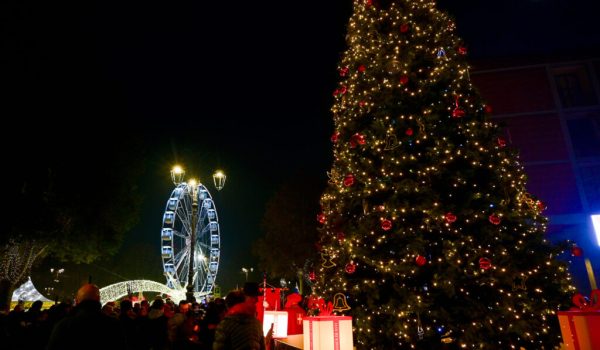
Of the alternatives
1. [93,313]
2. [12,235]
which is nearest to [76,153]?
[12,235]

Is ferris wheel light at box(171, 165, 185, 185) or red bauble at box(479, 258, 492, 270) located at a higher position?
ferris wheel light at box(171, 165, 185, 185)

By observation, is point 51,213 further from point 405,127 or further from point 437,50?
point 437,50

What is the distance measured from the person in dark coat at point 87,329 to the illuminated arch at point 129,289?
2658 centimetres

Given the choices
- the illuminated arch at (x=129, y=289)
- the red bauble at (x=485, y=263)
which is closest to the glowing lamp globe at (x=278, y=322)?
the red bauble at (x=485, y=263)

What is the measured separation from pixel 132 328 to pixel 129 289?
22133 mm

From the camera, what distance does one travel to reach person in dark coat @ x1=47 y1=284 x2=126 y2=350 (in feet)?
11.7

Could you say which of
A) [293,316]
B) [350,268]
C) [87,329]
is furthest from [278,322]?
[87,329]

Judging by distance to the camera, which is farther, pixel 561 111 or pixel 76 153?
pixel 561 111

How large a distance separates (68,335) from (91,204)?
51.5 ft

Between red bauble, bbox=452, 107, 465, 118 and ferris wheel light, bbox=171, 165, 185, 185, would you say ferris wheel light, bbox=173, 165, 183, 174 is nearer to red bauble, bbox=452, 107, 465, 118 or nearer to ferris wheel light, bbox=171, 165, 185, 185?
ferris wheel light, bbox=171, 165, 185, 185

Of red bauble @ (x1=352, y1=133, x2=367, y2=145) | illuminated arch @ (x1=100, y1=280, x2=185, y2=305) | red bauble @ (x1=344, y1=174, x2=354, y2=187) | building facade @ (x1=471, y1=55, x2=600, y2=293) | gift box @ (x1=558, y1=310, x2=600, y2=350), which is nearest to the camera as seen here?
gift box @ (x1=558, y1=310, x2=600, y2=350)

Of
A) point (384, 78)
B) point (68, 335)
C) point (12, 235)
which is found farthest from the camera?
point (12, 235)

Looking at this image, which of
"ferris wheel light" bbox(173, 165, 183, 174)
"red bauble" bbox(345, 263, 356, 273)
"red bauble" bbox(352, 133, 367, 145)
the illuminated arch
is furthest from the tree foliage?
"red bauble" bbox(345, 263, 356, 273)

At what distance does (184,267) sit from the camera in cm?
2812
